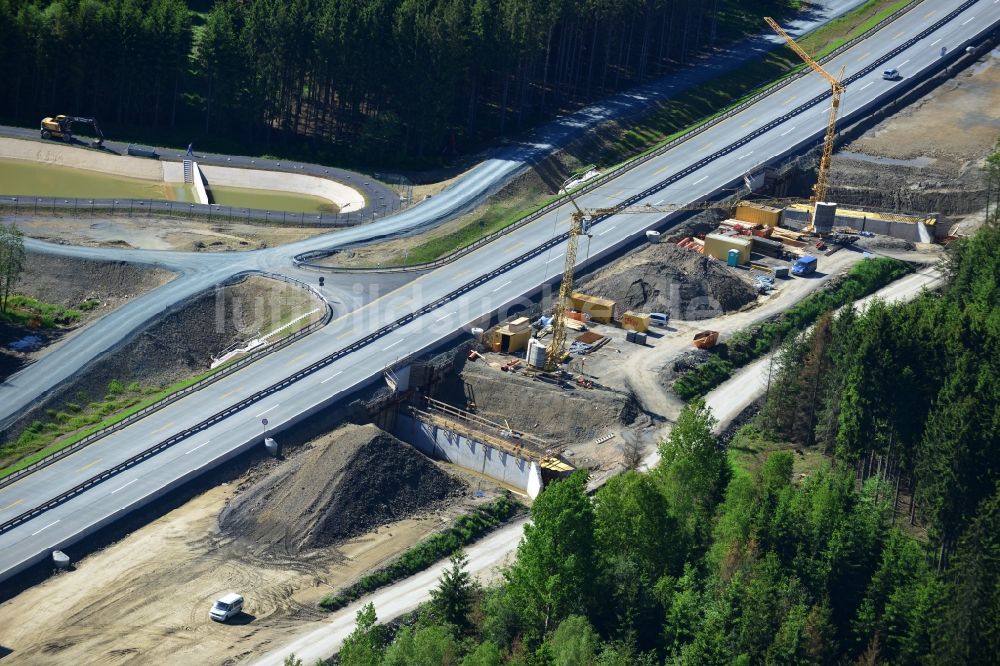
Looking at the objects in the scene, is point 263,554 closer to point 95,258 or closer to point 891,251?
point 95,258

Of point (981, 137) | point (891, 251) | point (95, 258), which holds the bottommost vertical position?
point (95, 258)

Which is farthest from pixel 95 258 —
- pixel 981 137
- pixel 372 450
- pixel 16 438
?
pixel 981 137

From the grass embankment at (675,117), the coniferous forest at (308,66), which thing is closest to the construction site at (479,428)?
the grass embankment at (675,117)

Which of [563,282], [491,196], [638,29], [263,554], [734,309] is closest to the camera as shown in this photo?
[263,554]

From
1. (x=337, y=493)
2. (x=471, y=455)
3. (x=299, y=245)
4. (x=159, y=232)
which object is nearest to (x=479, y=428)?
(x=471, y=455)

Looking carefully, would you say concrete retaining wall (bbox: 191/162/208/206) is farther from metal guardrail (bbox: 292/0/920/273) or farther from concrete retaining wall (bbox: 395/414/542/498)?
concrete retaining wall (bbox: 395/414/542/498)

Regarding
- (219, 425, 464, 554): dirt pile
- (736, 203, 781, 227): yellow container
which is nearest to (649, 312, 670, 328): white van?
(736, 203, 781, 227): yellow container
